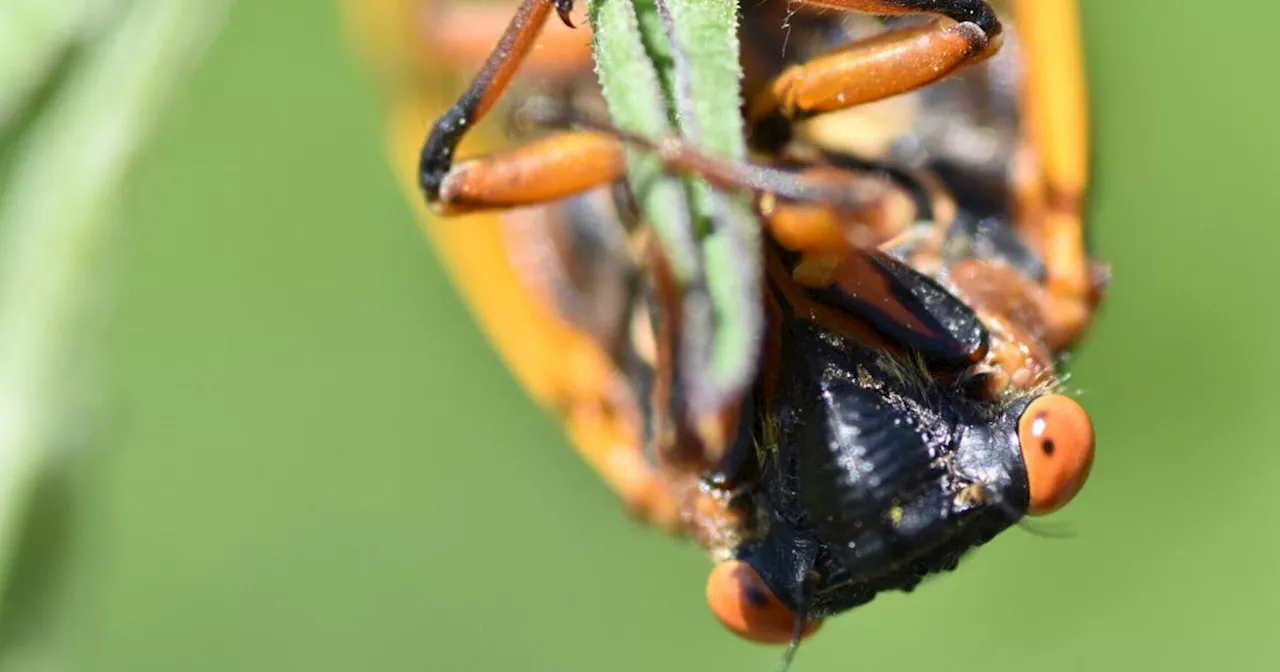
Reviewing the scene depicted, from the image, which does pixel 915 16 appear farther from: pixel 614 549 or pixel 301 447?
pixel 301 447

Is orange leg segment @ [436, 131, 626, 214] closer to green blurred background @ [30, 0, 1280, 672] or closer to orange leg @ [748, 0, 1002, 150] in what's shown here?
orange leg @ [748, 0, 1002, 150]

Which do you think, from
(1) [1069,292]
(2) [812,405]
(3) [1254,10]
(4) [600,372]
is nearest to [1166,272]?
(3) [1254,10]

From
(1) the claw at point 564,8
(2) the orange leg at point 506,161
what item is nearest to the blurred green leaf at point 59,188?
(2) the orange leg at point 506,161

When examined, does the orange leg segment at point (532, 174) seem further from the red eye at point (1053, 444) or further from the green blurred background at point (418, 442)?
the green blurred background at point (418, 442)

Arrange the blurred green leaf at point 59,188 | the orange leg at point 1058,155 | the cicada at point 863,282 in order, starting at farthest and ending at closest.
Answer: the orange leg at point 1058,155 → the blurred green leaf at point 59,188 → the cicada at point 863,282

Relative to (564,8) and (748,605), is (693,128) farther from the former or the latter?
(748,605)
